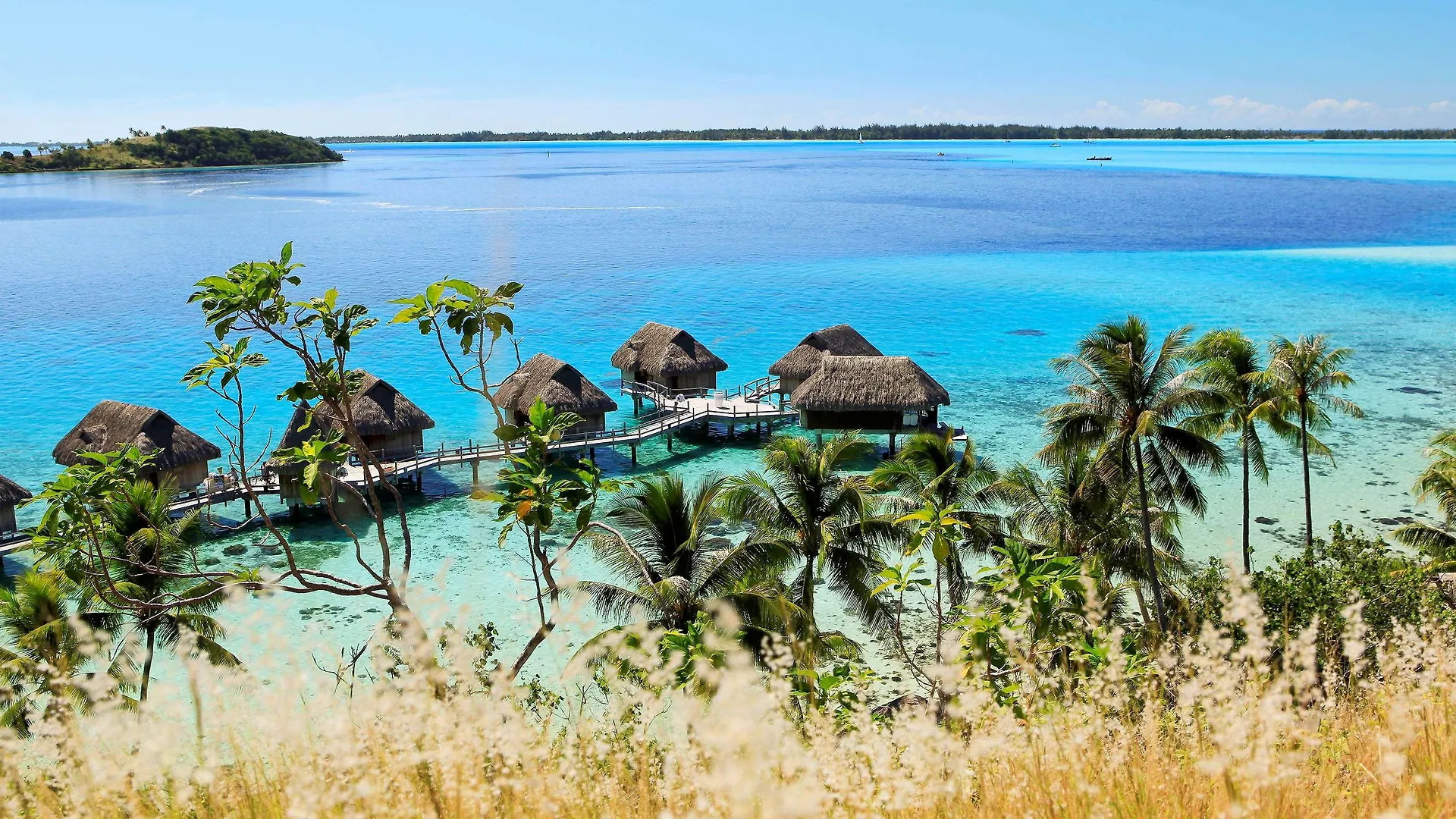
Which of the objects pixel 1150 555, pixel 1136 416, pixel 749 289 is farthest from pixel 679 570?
pixel 749 289

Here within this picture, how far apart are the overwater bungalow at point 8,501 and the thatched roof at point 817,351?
2202cm

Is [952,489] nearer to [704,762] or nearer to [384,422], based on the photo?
[704,762]

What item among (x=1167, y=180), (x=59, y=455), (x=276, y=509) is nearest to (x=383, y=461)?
(x=276, y=509)

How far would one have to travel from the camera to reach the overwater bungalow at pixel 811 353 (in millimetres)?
36812

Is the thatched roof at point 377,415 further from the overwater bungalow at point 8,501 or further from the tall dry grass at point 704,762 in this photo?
the tall dry grass at point 704,762

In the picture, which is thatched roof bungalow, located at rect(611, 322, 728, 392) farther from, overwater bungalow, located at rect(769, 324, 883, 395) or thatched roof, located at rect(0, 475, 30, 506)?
thatched roof, located at rect(0, 475, 30, 506)

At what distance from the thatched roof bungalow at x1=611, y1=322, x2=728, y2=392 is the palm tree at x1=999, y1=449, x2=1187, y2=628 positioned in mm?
19497

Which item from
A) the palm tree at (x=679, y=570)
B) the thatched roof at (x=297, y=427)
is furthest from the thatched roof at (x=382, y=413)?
the palm tree at (x=679, y=570)

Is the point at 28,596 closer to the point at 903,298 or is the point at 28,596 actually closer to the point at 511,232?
the point at 903,298

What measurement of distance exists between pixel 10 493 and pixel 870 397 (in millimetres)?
22841

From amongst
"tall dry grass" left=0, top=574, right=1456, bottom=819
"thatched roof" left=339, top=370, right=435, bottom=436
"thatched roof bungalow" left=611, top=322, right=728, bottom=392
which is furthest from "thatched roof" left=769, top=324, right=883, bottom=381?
"tall dry grass" left=0, top=574, right=1456, bottom=819

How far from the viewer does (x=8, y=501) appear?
24016 mm

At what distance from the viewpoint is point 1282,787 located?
159 inches

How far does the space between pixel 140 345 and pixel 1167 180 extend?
15678cm
